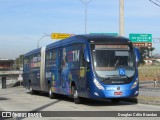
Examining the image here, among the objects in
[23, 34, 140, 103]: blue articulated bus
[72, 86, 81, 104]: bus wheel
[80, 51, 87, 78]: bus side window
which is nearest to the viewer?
[23, 34, 140, 103]: blue articulated bus

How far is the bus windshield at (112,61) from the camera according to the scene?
18.2 metres

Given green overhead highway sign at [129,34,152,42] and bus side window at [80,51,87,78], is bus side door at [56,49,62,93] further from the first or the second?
green overhead highway sign at [129,34,152,42]

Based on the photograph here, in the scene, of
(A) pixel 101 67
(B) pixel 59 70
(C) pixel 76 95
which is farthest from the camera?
(B) pixel 59 70

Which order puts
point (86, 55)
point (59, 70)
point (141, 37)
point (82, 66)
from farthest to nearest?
point (141, 37) → point (59, 70) → point (82, 66) → point (86, 55)

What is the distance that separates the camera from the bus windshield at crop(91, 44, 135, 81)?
18.2 m

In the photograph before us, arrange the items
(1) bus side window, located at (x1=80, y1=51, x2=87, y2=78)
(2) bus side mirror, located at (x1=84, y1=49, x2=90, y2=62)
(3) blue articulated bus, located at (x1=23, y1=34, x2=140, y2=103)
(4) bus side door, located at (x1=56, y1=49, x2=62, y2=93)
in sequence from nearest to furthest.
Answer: (3) blue articulated bus, located at (x1=23, y1=34, x2=140, y2=103), (2) bus side mirror, located at (x1=84, y1=49, x2=90, y2=62), (1) bus side window, located at (x1=80, y1=51, x2=87, y2=78), (4) bus side door, located at (x1=56, y1=49, x2=62, y2=93)

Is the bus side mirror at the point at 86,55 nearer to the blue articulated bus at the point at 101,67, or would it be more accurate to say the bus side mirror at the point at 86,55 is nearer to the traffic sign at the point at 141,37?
the blue articulated bus at the point at 101,67

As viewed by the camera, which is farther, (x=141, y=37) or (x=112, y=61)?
(x=141, y=37)

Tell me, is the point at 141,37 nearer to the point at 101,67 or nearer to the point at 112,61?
the point at 112,61

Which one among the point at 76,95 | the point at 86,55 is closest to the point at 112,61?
the point at 86,55

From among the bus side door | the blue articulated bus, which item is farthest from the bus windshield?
the bus side door

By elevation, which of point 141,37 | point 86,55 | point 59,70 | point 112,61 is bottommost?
point 59,70

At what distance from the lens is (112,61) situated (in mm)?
18406

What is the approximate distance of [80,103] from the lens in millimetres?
20516
